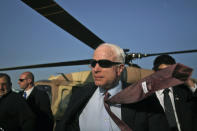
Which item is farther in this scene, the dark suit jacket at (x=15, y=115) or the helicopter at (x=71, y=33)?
the helicopter at (x=71, y=33)

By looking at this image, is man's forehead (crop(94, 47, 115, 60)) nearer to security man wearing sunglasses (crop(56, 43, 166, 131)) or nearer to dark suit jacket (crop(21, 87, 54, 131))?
security man wearing sunglasses (crop(56, 43, 166, 131))

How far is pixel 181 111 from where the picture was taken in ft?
10.1

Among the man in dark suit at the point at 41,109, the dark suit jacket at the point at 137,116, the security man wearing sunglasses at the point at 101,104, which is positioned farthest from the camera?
Result: the man in dark suit at the point at 41,109

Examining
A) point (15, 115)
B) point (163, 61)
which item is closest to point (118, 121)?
point (163, 61)

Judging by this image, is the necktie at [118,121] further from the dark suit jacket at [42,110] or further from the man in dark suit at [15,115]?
the dark suit jacket at [42,110]

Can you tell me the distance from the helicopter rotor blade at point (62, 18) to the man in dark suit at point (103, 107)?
192cm

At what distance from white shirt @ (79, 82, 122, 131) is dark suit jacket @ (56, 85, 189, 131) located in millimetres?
58

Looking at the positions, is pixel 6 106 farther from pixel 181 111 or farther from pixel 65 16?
pixel 181 111

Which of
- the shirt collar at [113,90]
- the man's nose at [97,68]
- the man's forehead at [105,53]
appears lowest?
the shirt collar at [113,90]

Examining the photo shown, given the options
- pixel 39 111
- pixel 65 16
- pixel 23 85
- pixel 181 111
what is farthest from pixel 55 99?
pixel 181 111

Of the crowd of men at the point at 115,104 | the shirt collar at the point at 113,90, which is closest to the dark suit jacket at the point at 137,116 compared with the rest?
the crowd of men at the point at 115,104

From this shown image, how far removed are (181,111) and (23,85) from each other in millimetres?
3827

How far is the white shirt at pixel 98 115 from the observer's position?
207 centimetres

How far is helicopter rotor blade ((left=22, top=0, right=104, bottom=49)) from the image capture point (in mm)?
3811
